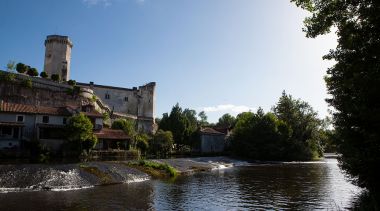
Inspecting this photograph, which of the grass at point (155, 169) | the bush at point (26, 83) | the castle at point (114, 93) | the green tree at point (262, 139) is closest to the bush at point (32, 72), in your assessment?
the bush at point (26, 83)

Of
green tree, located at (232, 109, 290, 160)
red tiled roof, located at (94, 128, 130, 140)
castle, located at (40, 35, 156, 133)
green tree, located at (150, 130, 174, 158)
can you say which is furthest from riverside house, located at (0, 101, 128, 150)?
green tree, located at (232, 109, 290, 160)

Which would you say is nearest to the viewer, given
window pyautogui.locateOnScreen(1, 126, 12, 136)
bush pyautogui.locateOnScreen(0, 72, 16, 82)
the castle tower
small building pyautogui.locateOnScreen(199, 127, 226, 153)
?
window pyautogui.locateOnScreen(1, 126, 12, 136)

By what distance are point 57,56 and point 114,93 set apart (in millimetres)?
20023

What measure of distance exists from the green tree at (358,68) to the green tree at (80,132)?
44.9 m

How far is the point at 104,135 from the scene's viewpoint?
208 feet

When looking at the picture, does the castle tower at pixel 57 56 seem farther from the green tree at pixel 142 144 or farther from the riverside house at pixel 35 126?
the green tree at pixel 142 144

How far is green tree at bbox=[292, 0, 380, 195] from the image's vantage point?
1591cm

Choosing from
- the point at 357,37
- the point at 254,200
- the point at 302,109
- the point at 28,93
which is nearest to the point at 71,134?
the point at 28,93

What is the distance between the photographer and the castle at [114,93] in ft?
302

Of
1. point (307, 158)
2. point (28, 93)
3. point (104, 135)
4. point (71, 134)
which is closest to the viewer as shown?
point (71, 134)

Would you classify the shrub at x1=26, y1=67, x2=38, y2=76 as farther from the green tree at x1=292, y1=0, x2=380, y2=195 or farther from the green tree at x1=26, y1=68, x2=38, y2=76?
the green tree at x1=292, y1=0, x2=380, y2=195

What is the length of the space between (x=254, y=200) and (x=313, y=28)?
47.3 feet

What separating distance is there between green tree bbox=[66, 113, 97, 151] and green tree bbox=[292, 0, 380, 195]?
44.9 meters

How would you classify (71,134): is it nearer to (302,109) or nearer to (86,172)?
(86,172)
